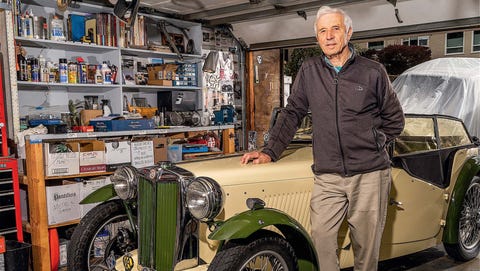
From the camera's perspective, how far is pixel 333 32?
224cm

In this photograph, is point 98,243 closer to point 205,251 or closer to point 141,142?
point 205,251

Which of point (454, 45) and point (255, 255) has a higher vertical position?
point (454, 45)

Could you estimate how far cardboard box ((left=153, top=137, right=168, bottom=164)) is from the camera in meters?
4.49

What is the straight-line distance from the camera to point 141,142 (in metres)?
4.32

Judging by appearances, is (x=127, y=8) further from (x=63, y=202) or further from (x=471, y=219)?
(x=471, y=219)

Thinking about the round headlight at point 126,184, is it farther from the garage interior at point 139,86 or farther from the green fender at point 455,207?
the green fender at point 455,207

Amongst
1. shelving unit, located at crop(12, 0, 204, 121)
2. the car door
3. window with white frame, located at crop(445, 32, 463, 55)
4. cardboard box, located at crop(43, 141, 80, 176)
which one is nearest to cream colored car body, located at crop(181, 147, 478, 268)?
the car door

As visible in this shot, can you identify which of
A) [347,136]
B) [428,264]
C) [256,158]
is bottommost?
[428,264]

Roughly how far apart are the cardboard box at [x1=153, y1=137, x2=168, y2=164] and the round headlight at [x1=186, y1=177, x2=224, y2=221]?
2.39 m

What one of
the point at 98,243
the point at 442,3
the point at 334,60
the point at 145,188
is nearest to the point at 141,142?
the point at 98,243

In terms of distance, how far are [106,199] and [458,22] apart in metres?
4.46

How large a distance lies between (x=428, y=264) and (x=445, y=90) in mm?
4859

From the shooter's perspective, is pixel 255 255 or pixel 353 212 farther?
pixel 353 212

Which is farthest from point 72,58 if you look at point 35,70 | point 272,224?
point 272,224
